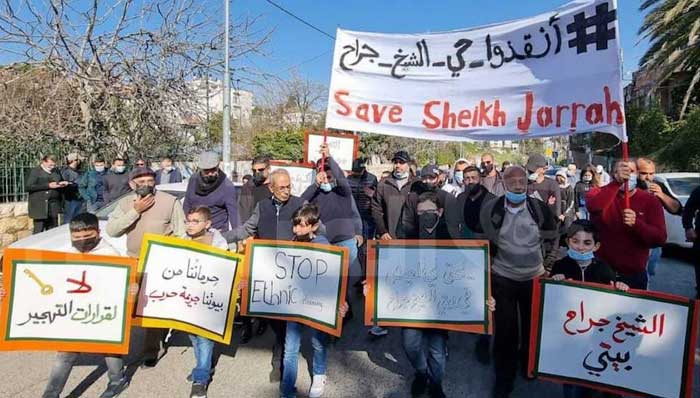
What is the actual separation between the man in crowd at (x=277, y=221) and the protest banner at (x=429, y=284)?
0.73 meters

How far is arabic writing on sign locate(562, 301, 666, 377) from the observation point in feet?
9.32

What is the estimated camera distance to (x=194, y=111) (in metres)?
11.8

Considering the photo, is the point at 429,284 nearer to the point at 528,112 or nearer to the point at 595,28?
the point at 528,112

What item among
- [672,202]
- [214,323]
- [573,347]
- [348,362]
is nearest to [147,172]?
[214,323]

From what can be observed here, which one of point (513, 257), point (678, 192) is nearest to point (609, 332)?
point (513, 257)

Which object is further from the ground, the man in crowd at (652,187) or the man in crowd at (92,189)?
the man in crowd at (652,187)

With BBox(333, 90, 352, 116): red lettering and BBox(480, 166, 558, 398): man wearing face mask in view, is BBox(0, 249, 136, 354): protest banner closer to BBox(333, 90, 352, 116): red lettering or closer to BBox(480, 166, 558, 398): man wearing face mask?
BBox(333, 90, 352, 116): red lettering

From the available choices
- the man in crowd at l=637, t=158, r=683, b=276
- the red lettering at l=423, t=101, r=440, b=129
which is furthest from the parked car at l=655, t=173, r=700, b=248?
the red lettering at l=423, t=101, r=440, b=129

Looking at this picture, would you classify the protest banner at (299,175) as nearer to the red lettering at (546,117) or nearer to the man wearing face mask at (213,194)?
the man wearing face mask at (213,194)

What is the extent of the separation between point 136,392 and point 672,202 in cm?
435

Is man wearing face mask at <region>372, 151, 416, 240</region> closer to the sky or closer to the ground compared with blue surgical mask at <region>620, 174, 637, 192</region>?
closer to the ground

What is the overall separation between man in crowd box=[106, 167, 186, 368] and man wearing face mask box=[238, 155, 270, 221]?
1247mm

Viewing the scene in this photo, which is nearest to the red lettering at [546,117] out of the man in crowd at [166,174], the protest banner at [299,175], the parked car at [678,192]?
→ the protest banner at [299,175]

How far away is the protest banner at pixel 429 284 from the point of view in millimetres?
3379
